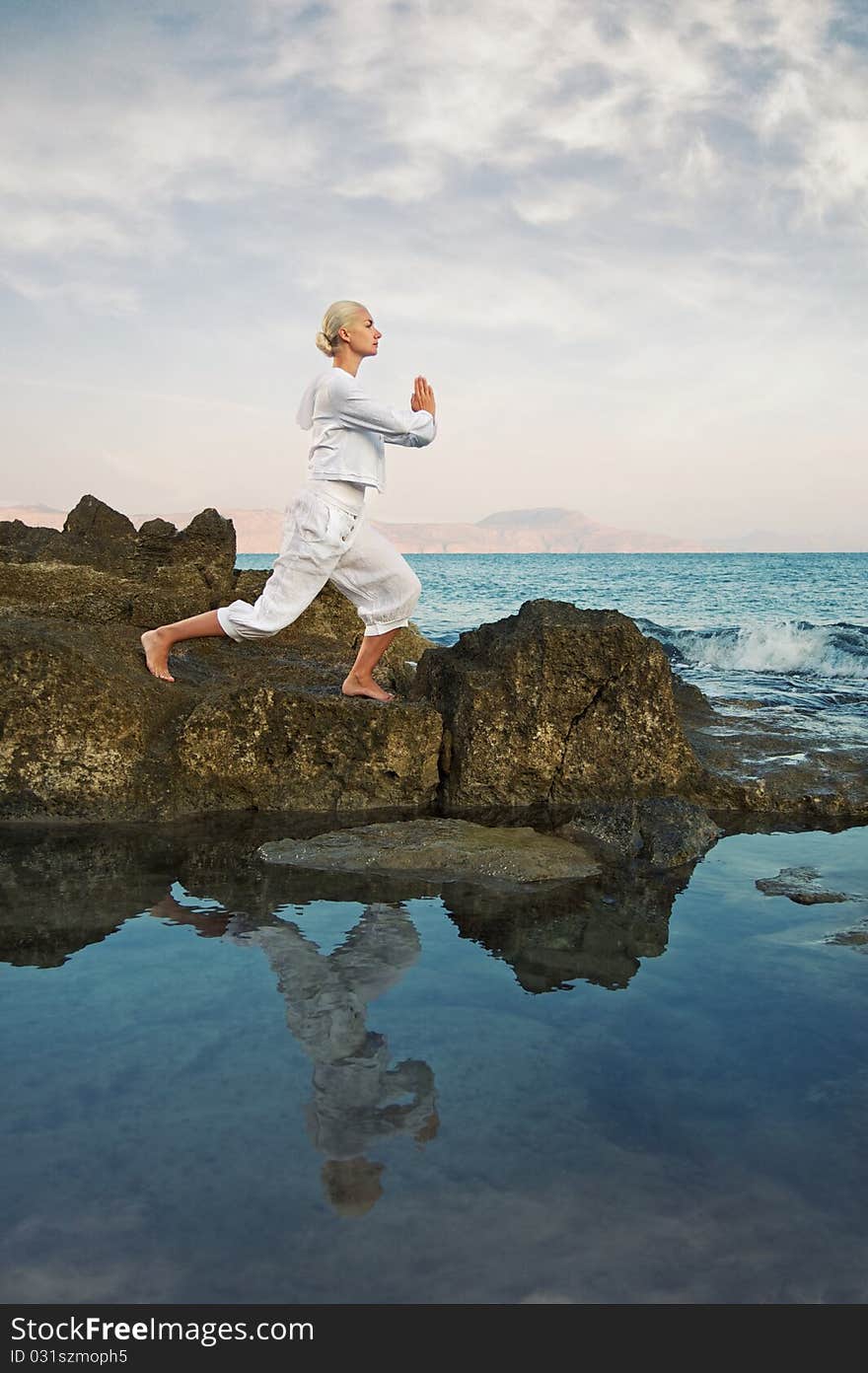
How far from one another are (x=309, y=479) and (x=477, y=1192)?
13.8ft

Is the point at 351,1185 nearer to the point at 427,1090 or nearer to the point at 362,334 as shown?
the point at 427,1090

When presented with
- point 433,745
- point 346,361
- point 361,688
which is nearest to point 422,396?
point 346,361

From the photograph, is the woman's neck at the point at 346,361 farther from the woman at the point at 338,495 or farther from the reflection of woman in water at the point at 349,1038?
the reflection of woman in water at the point at 349,1038

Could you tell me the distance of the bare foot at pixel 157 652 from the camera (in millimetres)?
5816

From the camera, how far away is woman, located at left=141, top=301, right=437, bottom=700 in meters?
5.36

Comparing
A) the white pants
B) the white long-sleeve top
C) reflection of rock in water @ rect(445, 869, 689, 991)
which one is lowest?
reflection of rock in water @ rect(445, 869, 689, 991)

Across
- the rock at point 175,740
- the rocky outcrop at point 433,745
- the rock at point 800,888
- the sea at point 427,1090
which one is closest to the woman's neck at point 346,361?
the rocky outcrop at point 433,745

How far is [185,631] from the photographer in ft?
18.7

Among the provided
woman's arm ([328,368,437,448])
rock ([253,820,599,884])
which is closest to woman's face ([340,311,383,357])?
woman's arm ([328,368,437,448])

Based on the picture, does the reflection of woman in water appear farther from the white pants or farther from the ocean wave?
the ocean wave

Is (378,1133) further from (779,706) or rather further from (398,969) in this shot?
(779,706)

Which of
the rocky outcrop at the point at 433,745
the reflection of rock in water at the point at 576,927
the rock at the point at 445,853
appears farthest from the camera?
the rocky outcrop at the point at 433,745

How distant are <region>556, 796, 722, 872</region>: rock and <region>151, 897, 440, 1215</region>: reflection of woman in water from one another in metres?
1.39

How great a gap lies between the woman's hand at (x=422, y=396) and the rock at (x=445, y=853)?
234cm
